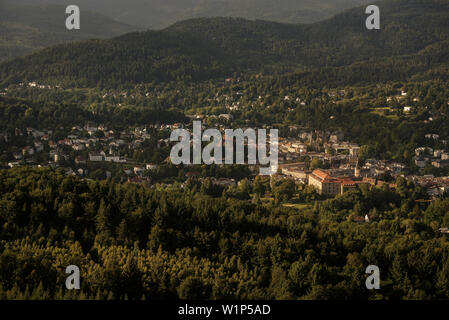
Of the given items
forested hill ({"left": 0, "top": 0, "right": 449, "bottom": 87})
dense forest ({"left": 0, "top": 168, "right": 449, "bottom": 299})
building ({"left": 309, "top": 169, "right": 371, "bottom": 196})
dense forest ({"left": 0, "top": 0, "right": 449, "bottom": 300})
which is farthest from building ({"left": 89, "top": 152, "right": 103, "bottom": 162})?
forested hill ({"left": 0, "top": 0, "right": 449, "bottom": 87})

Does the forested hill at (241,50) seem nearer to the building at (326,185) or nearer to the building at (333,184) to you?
the building at (333,184)

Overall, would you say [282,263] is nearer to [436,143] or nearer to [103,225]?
[103,225]

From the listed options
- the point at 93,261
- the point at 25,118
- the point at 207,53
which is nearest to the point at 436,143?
the point at 25,118

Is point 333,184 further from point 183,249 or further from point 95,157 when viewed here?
point 183,249

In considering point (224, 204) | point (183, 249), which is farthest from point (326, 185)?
point (183, 249)

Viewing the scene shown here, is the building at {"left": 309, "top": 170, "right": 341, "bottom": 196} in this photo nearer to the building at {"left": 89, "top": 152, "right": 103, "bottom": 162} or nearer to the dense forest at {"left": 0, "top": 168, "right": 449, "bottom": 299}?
the dense forest at {"left": 0, "top": 168, "right": 449, "bottom": 299}
